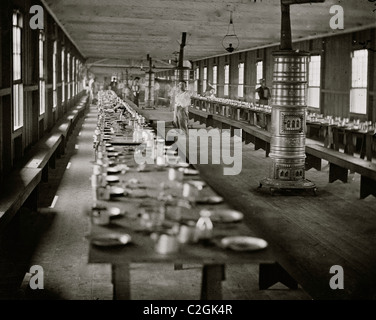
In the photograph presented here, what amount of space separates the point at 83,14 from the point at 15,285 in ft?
30.2

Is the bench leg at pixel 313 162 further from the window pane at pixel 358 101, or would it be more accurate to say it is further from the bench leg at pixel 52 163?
the bench leg at pixel 52 163

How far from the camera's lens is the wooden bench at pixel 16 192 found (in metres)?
5.29

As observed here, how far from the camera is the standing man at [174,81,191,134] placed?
1582cm

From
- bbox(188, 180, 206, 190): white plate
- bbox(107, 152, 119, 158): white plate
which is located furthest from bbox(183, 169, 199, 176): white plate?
bbox(107, 152, 119, 158): white plate

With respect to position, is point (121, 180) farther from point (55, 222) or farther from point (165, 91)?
point (165, 91)

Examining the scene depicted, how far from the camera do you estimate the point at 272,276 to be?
500cm

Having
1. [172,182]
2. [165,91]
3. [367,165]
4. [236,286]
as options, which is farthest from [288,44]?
[165,91]

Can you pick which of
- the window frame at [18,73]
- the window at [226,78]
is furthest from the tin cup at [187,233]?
the window at [226,78]

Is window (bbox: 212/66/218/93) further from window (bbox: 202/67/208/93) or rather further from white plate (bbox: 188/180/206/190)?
white plate (bbox: 188/180/206/190)

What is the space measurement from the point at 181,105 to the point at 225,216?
11762 mm

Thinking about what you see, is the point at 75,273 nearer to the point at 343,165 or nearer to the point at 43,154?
the point at 43,154

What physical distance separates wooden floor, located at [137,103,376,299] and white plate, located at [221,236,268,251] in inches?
8.8

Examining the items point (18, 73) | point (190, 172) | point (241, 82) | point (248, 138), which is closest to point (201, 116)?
point (241, 82)

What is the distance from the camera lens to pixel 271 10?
40.2 ft
